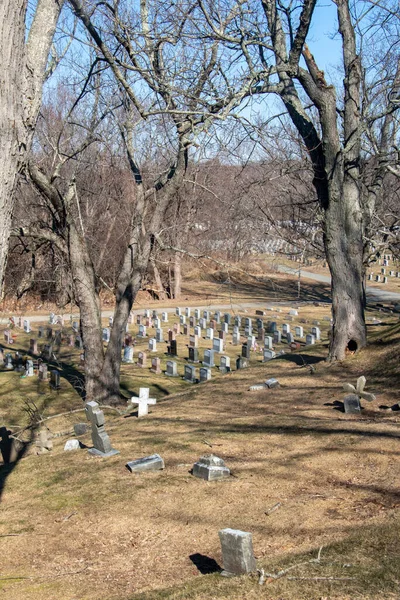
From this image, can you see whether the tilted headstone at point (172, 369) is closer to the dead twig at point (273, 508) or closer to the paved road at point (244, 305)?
the paved road at point (244, 305)

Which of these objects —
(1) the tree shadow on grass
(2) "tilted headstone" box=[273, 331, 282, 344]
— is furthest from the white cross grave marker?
(2) "tilted headstone" box=[273, 331, 282, 344]

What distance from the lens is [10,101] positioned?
4012mm

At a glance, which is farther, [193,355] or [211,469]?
[193,355]

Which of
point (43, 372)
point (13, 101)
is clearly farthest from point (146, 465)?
point (43, 372)

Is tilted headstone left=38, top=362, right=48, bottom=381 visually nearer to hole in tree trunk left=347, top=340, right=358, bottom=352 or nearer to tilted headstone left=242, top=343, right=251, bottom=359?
tilted headstone left=242, top=343, right=251, bottom=359

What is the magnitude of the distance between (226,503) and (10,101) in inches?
156

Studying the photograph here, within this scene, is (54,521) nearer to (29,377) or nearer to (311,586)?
(311,586)

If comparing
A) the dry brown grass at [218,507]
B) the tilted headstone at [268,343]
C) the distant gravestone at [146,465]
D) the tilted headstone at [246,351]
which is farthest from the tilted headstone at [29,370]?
the distant gravestone at [146,465]

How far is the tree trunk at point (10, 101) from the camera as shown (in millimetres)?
3953

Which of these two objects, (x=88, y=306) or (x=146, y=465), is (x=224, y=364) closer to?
(x=88, y=306)

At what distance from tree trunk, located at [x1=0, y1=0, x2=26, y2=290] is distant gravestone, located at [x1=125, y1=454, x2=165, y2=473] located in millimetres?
3683

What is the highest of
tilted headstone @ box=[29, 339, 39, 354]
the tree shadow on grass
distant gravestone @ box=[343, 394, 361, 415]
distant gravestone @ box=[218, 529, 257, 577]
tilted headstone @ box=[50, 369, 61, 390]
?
distant gravestone @ box=[343, 394, 361, 415]

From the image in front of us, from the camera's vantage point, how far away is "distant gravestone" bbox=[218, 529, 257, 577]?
431 cm

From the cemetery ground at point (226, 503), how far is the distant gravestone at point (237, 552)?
0.09 metres
